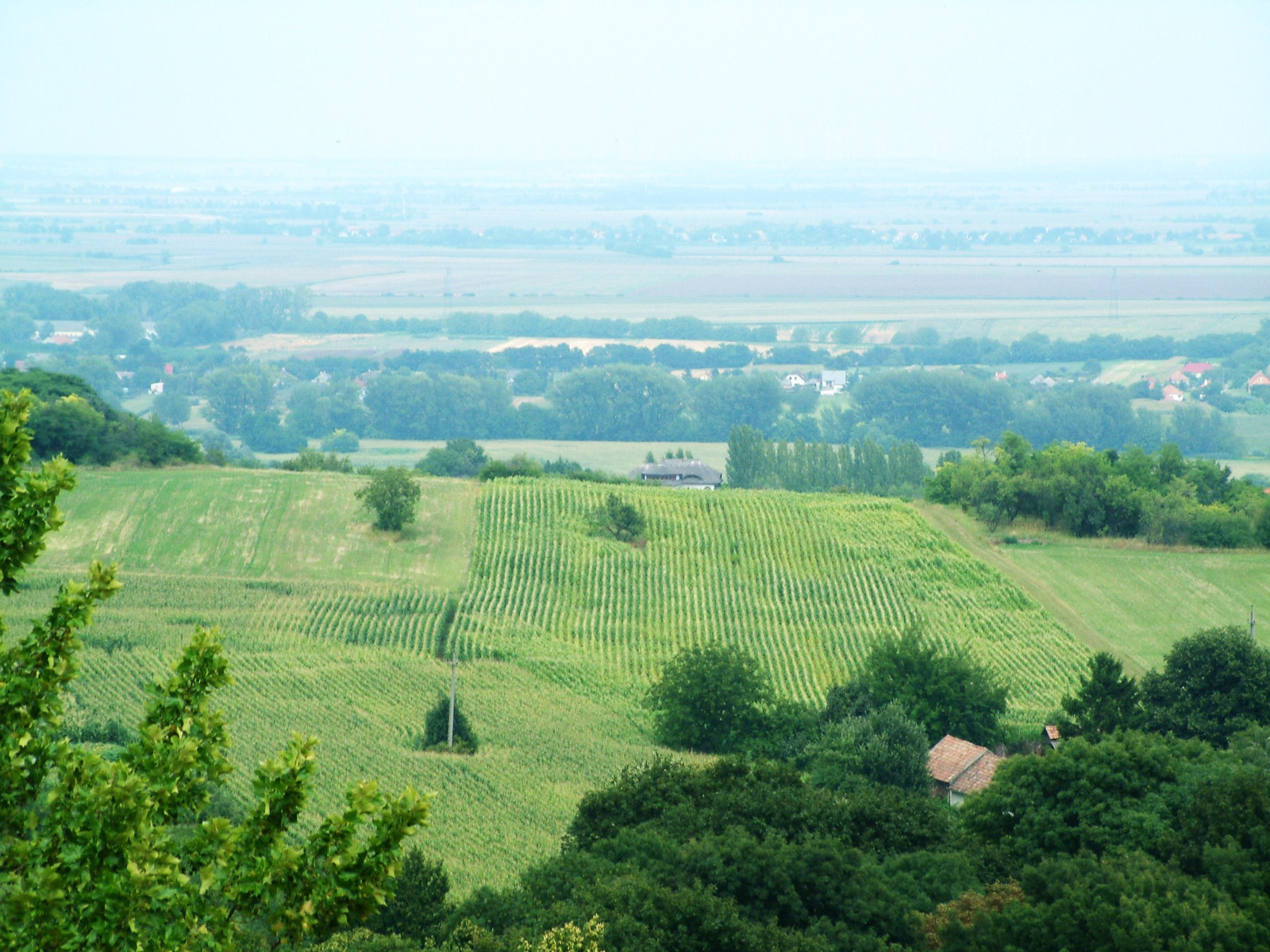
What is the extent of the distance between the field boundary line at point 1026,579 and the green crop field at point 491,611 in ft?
2.57

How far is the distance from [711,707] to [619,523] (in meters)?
17.2

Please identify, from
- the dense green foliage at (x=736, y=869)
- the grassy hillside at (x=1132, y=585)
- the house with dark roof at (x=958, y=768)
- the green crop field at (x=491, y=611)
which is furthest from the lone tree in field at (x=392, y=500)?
the dense green foliage at (x=736, y=869)

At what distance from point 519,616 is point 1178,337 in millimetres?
127516

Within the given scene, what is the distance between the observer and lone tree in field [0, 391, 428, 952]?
23.7ft

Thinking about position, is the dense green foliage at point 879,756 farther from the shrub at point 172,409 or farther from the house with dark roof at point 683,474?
the shrub at point 172,409

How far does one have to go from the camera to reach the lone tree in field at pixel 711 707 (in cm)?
3675

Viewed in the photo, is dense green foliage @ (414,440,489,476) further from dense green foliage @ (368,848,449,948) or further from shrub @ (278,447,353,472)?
dense green foliage @ (368,848,449,948)

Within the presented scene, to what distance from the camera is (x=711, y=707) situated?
36.7m

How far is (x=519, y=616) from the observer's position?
4541 centimetres

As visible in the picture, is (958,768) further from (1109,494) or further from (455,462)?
(455,462)

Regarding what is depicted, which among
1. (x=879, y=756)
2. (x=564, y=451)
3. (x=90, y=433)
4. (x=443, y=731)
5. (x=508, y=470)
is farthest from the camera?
(x=564, y=451)

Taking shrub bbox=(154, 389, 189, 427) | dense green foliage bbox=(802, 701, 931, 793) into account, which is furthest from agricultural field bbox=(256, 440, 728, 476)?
dense green foliage bbox=(802, 701, 931, 793)

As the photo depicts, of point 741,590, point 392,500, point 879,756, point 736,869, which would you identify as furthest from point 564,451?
point 736,869

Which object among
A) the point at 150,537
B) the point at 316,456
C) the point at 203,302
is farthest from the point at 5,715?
the point at 203,302
